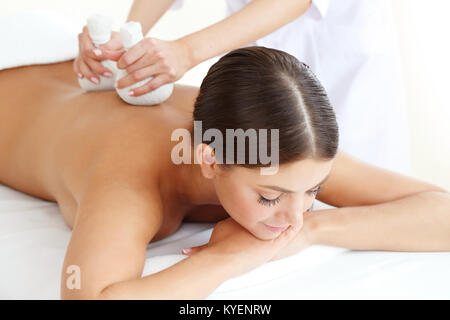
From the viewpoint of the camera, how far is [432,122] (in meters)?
2.81

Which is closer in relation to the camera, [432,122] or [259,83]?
[259,83]

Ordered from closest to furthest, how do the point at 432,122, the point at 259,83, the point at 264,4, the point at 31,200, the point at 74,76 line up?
the point at 259,83 < the point at 264,4 < the point at 31,200 < the point at 74,76 < the point at 432,122

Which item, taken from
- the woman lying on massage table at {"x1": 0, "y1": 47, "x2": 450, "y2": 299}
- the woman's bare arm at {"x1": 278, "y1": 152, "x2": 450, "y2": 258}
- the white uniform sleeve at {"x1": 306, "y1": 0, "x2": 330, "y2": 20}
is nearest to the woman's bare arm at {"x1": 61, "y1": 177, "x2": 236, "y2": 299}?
the woman lying on massage table at {"x1": 0, "y1": 47, "x2": 450, "y2": 299}

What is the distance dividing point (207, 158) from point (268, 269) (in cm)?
29

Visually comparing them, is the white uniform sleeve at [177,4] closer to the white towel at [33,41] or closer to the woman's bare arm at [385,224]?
the white towel at [33,41]

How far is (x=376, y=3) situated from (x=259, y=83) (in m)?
1.06

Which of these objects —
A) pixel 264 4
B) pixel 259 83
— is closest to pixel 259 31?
pixel 264 4

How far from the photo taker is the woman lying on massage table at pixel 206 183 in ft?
3.86

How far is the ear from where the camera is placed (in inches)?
49.9

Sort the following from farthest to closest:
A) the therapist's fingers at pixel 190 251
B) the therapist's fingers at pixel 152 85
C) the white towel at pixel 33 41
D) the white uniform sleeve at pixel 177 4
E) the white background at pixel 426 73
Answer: the white background at pixel 426 73 → the white uniform sleeve at pixel 177 4 → the white towel at pixel 33 41 → the therapist's fingers at pixel 152 85 → the therapist's fingers at pixel 190 251

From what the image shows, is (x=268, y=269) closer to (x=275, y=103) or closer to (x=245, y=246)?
(x=245, y=246)

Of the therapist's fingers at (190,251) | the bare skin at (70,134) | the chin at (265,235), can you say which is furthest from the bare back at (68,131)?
the chin at (265,235)
